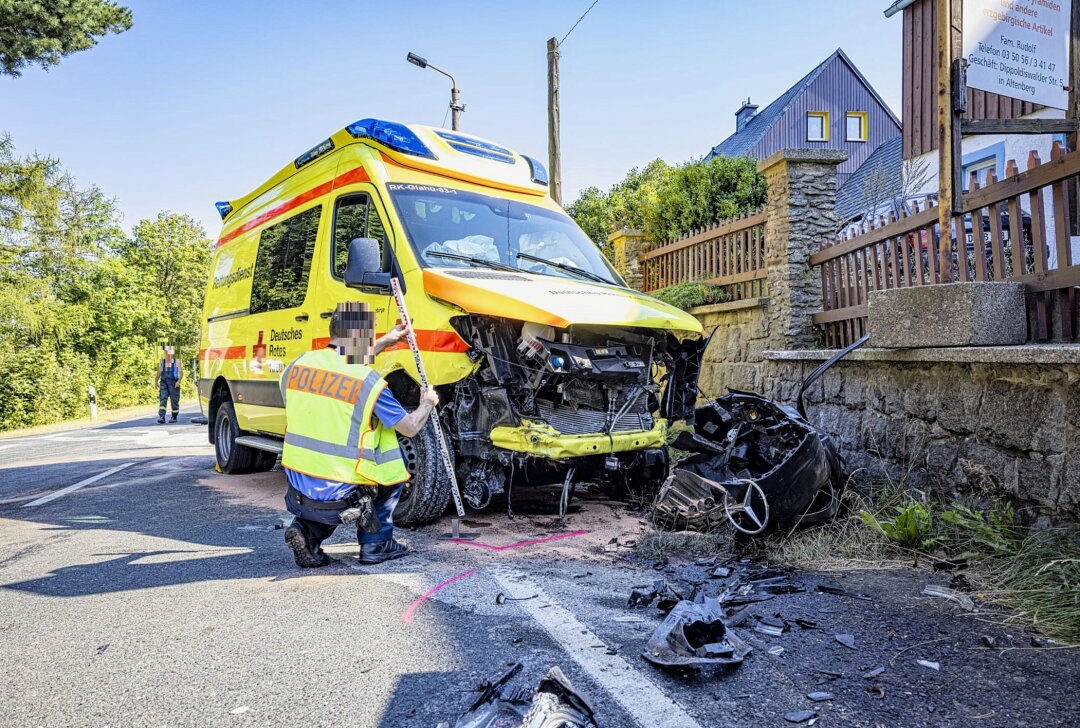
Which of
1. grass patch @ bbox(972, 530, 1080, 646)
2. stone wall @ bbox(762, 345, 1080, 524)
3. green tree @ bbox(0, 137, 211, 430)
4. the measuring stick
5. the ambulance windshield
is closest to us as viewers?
grass patch @ bbox(972, 530, 1080, 646)

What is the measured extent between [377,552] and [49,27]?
11675 millimetres

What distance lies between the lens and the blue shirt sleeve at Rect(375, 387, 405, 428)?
4105 mm

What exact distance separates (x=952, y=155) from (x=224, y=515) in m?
5.80

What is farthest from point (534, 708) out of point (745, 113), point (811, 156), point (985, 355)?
point (745, 113)

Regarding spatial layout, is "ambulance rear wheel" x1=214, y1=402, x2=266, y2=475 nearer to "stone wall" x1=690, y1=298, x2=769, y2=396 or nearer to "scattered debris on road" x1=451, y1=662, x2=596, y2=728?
"stone wall" x1=690, y1=298, x2=769, y2=396

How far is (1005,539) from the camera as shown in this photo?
392cm

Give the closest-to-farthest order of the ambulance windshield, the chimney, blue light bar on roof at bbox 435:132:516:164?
the ambulance windshield < blue light bar on roof at bbox 435:132:516:164 < the chimney

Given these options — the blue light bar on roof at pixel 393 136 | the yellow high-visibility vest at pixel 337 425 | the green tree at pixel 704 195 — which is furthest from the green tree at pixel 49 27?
the yellow high-visibility vest at pixel 337 425

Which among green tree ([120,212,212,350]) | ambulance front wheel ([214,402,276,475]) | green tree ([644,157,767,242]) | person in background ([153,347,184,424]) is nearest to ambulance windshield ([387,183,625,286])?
ambulance front wheel ([214,402,276,475])

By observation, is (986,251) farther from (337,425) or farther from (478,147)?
(337,425)

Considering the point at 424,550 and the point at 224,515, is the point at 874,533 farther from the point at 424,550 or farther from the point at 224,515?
the point at 224,515

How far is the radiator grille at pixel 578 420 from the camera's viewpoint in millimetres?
4852

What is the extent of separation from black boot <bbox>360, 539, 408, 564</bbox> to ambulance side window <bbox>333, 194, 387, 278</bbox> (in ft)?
6.88

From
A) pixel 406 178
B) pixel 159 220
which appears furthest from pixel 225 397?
pixel 159 220
